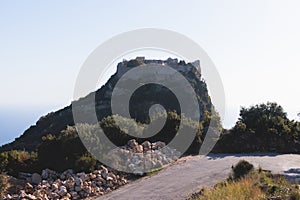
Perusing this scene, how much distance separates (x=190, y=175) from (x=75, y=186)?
13.9ft

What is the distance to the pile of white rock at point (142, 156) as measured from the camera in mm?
15688

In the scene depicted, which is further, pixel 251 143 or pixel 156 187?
pixel 251 143

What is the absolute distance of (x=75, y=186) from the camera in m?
13.6

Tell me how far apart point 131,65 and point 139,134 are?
34.5 m

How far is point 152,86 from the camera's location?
4816 centimetres

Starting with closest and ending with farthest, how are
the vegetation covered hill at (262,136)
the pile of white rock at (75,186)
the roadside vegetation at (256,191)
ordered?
the roadside vegetation at (256,191) → the pile of white rock at (75,186) → the vegetation covered hill at (262,136)

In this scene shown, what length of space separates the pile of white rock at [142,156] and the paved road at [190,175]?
23.1 inches

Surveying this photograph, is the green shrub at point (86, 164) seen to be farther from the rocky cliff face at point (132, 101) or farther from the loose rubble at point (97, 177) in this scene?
the rocky cliff face at point (132, 101)

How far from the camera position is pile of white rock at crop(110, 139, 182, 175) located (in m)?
15.7

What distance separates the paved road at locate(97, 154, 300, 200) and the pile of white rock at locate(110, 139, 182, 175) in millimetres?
586

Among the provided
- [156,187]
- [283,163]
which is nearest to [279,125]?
[283,163]

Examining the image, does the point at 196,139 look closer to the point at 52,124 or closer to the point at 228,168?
the point at 228,168

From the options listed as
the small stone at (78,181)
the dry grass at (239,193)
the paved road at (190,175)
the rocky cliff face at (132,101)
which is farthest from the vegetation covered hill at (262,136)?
the rocky cliff face at (132,101)

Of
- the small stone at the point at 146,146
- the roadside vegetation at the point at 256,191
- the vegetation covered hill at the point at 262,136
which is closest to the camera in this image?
the roadside vegetation at the point at 256,191
